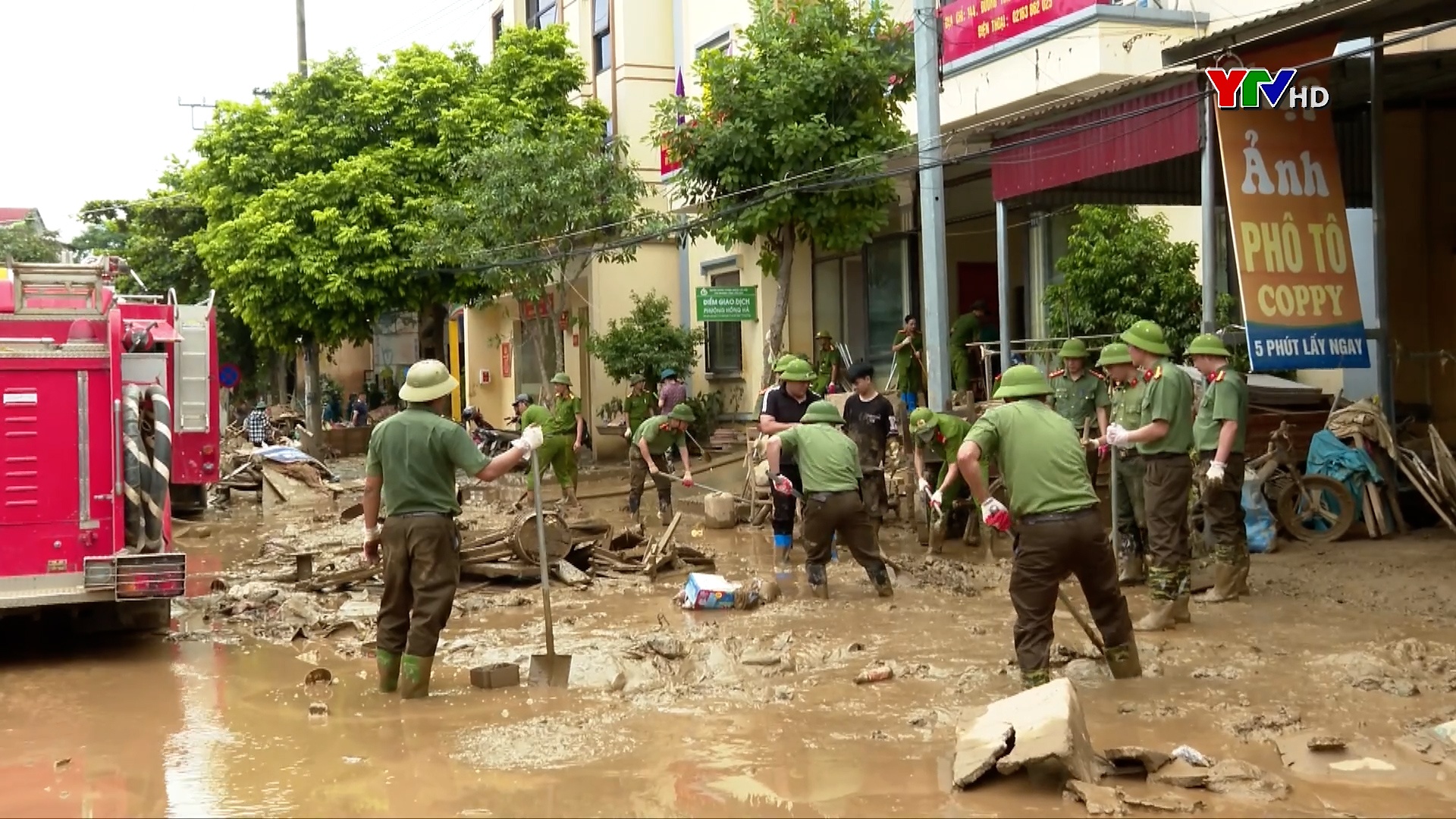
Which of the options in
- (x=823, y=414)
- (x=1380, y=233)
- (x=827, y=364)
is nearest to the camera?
(x=823, y=414)

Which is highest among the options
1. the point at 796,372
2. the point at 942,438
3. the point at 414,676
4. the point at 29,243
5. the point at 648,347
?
the point at 29,243

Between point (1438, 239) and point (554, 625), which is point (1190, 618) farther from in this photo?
point (1438, 239)

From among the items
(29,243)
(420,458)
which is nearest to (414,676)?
(420,458)

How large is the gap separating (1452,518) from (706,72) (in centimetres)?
969

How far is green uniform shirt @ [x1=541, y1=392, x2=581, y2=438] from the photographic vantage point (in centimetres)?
1573

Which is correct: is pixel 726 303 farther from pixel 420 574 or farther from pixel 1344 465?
pixel 420 574

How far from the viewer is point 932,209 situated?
1272cm

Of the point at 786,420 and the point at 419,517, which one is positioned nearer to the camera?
the point at 419,517

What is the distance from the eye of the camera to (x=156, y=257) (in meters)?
37.3

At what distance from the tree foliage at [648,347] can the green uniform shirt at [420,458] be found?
15286 mm

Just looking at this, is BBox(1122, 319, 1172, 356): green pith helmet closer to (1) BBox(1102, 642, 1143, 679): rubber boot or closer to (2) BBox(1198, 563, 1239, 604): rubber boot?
(2) BBox(1198, 563, 1239, 604): rubber boot

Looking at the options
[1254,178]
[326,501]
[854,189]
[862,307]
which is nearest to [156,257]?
[326,501]

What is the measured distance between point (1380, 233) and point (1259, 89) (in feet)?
7.48

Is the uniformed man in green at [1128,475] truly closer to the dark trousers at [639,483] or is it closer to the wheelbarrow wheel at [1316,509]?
the wheelbarrow wheel at [1316,509]
